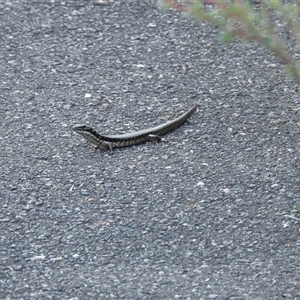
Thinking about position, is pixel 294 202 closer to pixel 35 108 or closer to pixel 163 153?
pixel 163 153

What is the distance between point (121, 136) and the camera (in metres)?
6.79

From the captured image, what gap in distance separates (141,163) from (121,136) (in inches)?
11.4

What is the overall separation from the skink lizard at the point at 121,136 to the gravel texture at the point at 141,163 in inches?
2.6

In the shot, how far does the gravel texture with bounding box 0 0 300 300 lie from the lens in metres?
5.38

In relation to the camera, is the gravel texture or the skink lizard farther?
the skink lizard

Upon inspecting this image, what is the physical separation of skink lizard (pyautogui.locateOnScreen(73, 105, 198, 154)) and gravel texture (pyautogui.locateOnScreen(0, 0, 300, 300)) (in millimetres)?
65

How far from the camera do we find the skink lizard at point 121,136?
673 centimetres

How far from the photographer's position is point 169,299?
16.8 feet

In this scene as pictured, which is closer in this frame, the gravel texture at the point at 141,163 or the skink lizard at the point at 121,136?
the gravel texture at the point at 141,163

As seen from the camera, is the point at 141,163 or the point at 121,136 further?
the point at 121,136

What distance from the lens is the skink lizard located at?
6.73m

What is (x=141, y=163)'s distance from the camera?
6.62m

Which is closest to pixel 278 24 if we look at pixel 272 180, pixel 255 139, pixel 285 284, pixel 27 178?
pixel 255 139

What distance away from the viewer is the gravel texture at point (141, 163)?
17.7 feet
